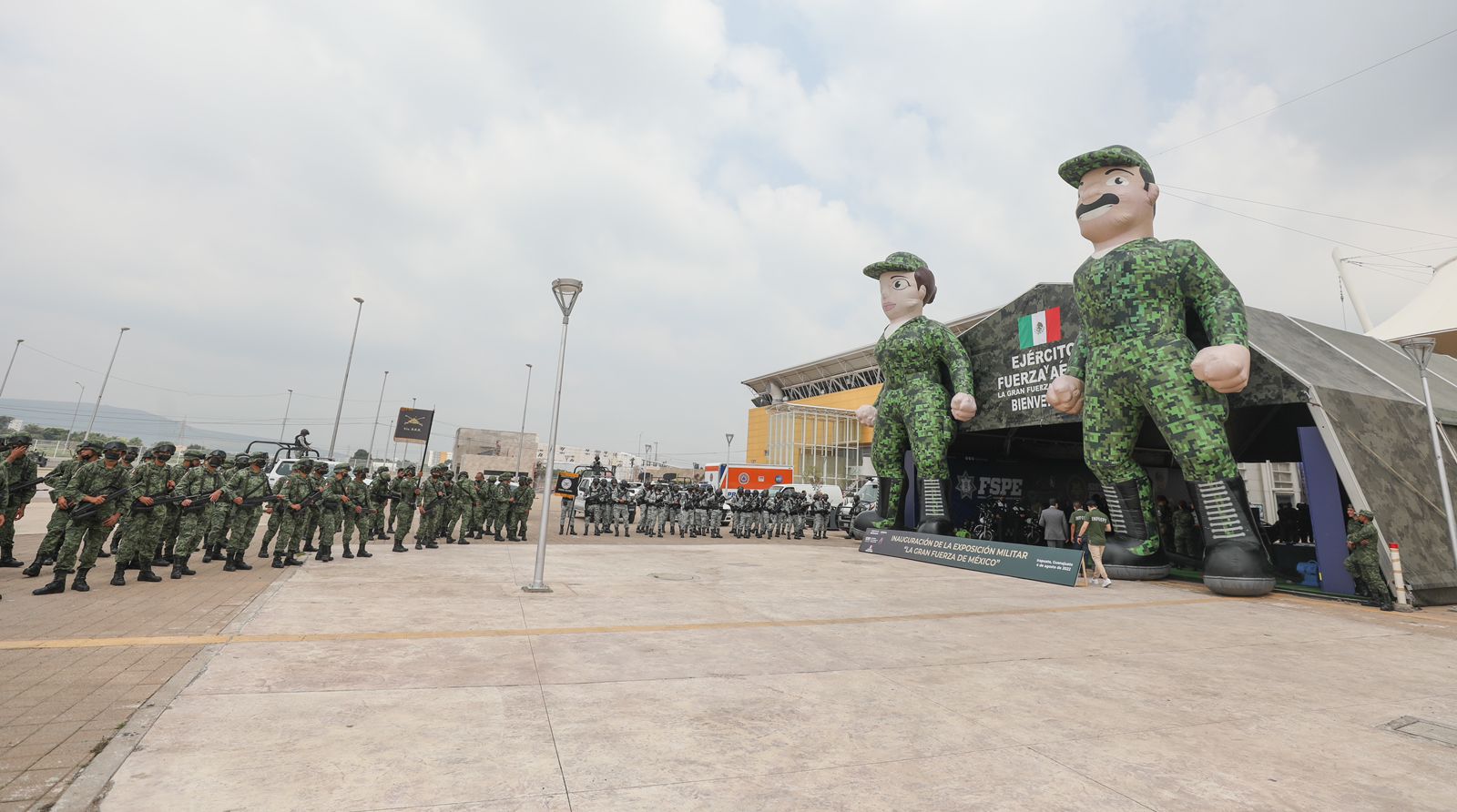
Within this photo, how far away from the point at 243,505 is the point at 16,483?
2194mm

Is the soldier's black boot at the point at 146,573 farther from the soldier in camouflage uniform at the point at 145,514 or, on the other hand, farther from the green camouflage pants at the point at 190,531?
the green camouflage pants at the point at 190,531

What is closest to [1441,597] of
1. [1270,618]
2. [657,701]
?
[1270,618]

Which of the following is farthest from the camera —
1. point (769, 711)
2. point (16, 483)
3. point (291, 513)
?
point (291, 513)

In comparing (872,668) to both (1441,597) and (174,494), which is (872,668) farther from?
(1441,597)

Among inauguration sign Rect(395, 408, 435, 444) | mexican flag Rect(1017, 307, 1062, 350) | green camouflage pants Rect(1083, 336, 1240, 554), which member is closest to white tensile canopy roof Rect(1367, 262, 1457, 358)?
mexican flag Rect(1017, 307, 1062, 350)

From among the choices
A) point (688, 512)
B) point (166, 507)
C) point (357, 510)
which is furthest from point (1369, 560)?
point (166, 507)

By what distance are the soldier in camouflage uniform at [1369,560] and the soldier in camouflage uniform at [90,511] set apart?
1545 cm

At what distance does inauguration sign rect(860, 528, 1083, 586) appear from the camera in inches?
416

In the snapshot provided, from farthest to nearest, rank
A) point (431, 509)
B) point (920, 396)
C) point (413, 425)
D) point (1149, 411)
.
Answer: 1. point (413, 425)
2. point (920, 396)
3. point (431, 509)
4. point (1149, 411)

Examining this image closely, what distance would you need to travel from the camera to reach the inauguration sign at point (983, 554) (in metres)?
10.6

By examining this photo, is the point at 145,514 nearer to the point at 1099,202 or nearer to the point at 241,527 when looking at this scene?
the point at 241,527

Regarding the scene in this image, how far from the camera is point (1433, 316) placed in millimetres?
24125

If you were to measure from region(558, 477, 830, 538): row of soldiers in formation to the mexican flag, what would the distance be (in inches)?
351

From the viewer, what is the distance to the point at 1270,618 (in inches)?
308
